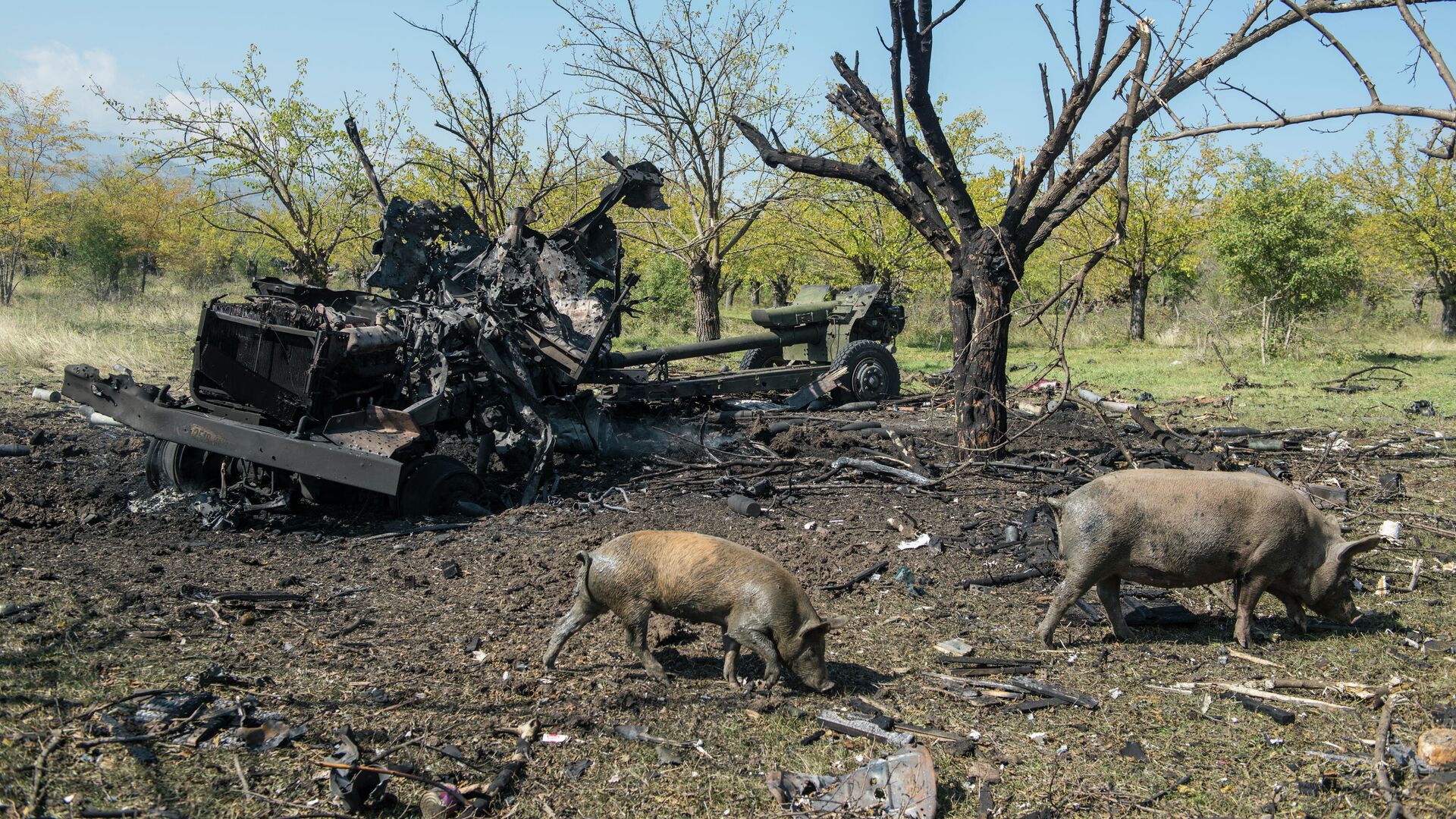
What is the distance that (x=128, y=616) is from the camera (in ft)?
18.5

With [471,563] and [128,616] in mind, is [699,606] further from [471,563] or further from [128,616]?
[128,616]

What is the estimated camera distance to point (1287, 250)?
22.4m

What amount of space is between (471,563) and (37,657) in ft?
9.36

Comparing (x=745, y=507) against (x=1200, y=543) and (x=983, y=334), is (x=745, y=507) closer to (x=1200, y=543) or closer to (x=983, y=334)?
(x=983, y=334)

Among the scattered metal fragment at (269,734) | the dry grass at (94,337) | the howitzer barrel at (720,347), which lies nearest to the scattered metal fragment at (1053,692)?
the scattered metal fragment at (269,734)

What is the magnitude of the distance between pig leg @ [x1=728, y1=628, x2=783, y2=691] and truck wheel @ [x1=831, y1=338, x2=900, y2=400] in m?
9.42

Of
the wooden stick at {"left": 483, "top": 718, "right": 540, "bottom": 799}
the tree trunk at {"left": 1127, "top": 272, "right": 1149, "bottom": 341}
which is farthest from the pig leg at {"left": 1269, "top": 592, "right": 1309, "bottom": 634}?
the tree trunk at {"left": 1127, "top": 272, "right": 1149, "bottom": 341}

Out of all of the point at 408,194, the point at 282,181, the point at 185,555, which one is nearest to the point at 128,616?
the point at 185,555

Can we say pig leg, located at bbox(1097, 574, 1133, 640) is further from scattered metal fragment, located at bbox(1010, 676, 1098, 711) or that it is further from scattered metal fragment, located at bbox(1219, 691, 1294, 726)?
scattered metal fragment, located at bbox(1010, 676, 1098, 711)

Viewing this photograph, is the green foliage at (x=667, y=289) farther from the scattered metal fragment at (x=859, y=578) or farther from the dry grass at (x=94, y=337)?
the scattered metal fragment at (x=859, y=578)

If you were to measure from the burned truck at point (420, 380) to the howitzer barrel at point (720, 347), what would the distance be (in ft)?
0.27

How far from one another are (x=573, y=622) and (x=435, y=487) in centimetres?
398

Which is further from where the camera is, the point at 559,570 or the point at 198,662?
the point at 559,570

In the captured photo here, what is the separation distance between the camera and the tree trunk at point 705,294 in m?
21.0
